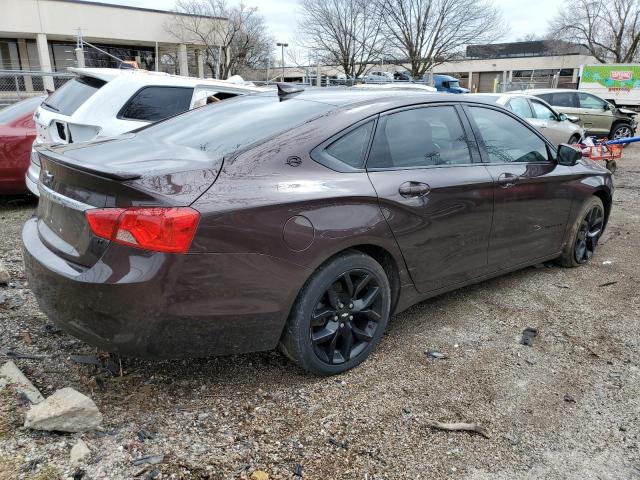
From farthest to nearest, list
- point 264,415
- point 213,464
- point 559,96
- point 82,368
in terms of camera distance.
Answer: point 559,96, point 82,368, point 264,415, point 213,464

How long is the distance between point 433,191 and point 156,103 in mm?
3883

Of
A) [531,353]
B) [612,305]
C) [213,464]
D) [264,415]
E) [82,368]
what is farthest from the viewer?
[612,305]

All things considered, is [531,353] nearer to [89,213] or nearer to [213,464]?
[213,464]

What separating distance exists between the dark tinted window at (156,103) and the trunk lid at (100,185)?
298 cm

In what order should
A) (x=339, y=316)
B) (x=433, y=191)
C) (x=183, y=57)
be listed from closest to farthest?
(x=339, y=316)
(x=433, y=191)
(x=183, y=57)

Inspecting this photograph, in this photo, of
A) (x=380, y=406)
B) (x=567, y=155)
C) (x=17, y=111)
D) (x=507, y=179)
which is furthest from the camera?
(x=17, y=111)

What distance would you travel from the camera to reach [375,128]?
3193mm

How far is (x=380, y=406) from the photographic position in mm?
2795

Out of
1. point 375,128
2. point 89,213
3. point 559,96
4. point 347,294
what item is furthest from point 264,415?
point 559,96

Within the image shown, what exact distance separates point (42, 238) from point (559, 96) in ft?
52.8

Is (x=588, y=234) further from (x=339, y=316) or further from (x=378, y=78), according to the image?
(x=378, y=78)

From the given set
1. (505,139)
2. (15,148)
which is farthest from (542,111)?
(15,148)

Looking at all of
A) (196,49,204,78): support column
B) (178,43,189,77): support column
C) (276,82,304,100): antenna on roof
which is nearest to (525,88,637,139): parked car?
(276,82,304,100): antenna on roof

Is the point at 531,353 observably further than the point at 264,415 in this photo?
Yes
